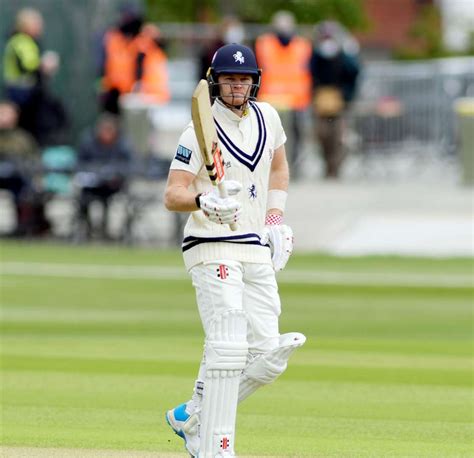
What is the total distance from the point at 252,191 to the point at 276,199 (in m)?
0.33

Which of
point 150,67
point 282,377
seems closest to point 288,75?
point 150,67

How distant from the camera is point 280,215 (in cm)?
775

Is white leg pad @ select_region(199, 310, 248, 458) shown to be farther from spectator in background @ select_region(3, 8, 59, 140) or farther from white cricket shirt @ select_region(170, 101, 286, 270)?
spectator in background @ select_region(3, 8, 59, 140)

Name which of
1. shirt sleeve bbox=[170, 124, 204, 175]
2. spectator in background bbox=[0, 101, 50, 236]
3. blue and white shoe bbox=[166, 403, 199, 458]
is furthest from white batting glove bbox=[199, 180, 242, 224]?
spectator in background bbox=[0, 101, 50, 236]

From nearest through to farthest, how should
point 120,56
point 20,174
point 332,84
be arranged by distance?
point 20,174, point 120,56, point 332,84

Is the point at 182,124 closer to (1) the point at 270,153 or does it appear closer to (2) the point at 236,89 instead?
(1) the point at 270,153

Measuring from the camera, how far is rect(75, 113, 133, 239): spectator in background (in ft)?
66.7

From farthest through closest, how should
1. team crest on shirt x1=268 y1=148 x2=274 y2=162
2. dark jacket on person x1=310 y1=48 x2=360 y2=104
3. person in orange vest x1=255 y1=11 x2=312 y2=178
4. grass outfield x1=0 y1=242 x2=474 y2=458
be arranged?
person in orange vest x1=255 y1=11 x2=312 y2=178, dark jacket on person x1=310 y1=48 x2=360 y2=104, grass outfield x1=0 y1=242 x2=474 y2=458, team crest on shirt x1=268 y1=148 x2=274 y2=162

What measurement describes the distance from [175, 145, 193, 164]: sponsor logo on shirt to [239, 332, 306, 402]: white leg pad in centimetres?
87

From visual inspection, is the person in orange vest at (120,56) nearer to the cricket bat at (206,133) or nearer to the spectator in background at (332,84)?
the spectator in background at (332,84)

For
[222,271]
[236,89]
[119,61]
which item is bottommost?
[222,271]

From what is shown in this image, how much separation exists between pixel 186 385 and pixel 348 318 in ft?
14.6

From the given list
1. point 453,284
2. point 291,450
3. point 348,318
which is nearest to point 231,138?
point 291,450

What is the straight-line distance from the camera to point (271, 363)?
7.36 meters
